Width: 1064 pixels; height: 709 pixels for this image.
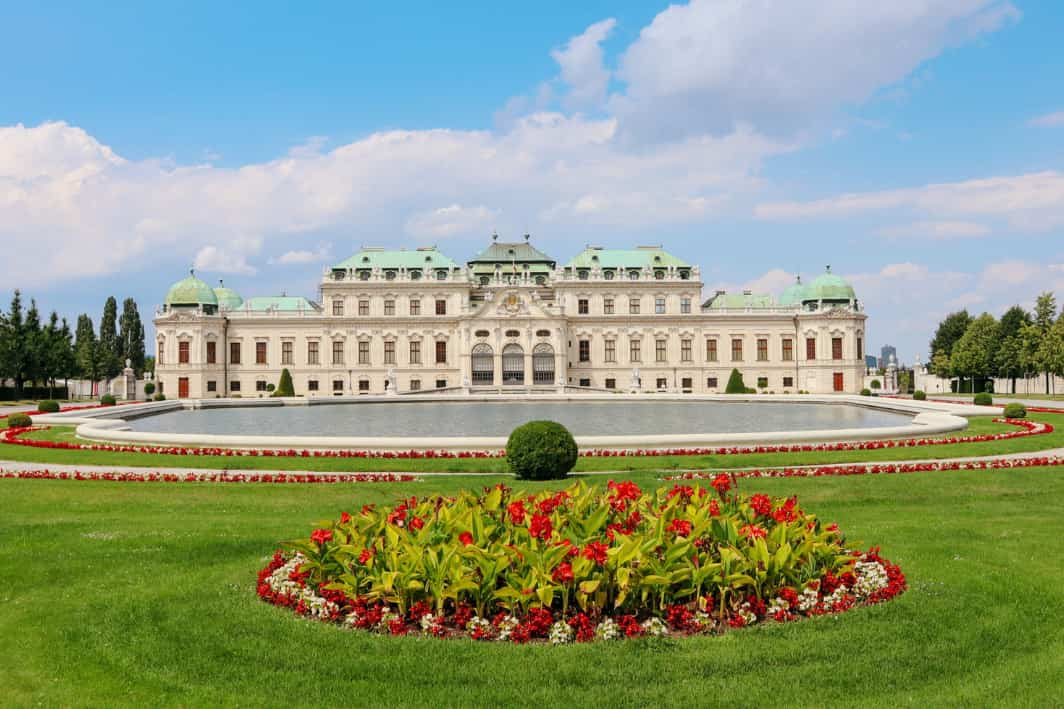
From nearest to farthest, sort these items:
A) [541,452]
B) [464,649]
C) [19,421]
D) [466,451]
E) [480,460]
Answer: [464,649] → [541,452] → [480,460] → [466,451] → [19,421]

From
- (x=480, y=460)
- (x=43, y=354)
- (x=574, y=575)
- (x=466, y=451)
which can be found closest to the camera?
(x=574, y=575)

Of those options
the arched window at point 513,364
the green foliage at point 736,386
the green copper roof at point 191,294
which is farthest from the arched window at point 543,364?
the green copper roof at point 191,294

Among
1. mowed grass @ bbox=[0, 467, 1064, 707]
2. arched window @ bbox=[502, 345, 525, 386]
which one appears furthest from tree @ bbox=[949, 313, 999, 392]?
mowed grass @ bbox=[0, 467, 1064, 707]

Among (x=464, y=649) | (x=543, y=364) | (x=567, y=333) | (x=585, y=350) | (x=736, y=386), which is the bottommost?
(x=464, y=649)

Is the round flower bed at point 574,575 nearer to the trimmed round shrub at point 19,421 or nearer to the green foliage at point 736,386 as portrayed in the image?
the trimmed round shrub at point 19,421

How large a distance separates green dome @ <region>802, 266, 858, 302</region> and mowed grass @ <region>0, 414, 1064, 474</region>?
58.4 meters

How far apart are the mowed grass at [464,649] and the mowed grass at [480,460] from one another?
9.05 m

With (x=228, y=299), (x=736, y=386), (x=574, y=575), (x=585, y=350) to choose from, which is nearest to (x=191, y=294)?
(x=228, y=299)

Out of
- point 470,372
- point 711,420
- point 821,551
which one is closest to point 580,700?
point 821,551

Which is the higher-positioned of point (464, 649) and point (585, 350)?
point (585, 350)

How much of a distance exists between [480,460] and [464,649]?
1411 centimetres

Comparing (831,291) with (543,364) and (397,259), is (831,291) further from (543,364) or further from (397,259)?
(397,259)

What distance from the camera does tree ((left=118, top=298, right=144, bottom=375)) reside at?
3780 inches

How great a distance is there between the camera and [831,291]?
80750mm
